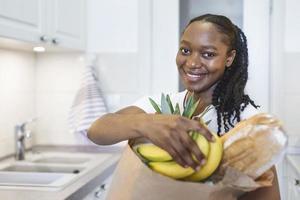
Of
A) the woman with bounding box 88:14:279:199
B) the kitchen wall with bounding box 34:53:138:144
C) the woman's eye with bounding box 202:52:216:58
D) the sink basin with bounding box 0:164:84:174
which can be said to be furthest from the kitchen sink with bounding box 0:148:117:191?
the woman's eye with bounding box 202:52:216:58

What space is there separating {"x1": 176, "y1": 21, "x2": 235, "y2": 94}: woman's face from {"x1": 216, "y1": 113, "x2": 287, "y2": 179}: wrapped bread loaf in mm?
240

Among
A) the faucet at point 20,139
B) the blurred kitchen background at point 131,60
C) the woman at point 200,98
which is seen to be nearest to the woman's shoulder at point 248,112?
the woman at point 200,98

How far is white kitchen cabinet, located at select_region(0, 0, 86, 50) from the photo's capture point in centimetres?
158

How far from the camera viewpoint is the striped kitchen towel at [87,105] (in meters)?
2.30

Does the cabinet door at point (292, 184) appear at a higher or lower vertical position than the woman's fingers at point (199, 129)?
lower

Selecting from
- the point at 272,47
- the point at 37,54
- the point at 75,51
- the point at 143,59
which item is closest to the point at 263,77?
the point at 272,47

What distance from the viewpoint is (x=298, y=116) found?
2248 millimetres

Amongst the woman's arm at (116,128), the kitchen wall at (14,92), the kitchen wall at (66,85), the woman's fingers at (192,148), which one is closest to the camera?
the woman's fingers at (192,148)

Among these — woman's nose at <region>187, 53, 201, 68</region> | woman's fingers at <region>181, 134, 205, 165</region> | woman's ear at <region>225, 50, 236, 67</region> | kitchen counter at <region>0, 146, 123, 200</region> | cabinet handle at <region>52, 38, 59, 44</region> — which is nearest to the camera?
woman's fingers at <region>181, 134, 205, 165</region>

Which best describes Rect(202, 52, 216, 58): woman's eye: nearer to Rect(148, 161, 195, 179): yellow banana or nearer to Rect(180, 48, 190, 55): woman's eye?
Rect(180, 48, 190, 55): woman's eye

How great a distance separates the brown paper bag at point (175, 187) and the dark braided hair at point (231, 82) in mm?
208

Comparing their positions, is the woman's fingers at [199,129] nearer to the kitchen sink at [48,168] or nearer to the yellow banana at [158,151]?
the yellow banana at [158,151]

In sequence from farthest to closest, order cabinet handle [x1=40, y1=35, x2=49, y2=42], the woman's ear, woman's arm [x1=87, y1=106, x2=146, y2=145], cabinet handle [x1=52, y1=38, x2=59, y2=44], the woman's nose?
1. cabinet handle [x1=52, y1=38, x2=59, y2=44]
2. cabinet handle [x1=40, y1=35, x2=49, y2=42]
3. the woman's ear
4. the woman's nose
5. woman's arm [x1=87, y1=106, x2=146, y2=145]

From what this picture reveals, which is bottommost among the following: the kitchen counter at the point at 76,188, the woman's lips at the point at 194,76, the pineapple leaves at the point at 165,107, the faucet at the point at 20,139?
the kitchen counter at the point at 76,188
